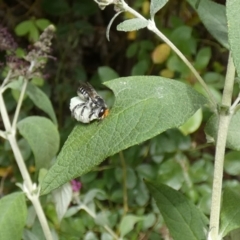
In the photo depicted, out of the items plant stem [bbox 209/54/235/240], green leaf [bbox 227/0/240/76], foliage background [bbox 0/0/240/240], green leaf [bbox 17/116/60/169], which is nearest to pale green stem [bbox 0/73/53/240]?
green leaf [bbox 17/116/60/169]

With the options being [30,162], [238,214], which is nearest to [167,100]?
[238,214]

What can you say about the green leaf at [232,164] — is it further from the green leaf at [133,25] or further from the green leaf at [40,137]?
the green leaf at [133,25]

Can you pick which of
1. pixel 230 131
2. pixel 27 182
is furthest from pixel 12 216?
pixel 230 131

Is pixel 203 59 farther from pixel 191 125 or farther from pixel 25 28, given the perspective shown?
pixel 25 28

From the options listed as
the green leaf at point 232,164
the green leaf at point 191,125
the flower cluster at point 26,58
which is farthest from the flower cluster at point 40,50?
the green leaf at point 232,164

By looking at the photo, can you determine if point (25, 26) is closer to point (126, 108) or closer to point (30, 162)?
point (30, 162)

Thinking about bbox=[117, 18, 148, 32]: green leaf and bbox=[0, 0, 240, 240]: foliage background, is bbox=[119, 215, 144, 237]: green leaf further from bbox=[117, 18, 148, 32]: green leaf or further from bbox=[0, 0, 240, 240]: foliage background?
bbox=[117, 18, 148, 32]: green leaf
